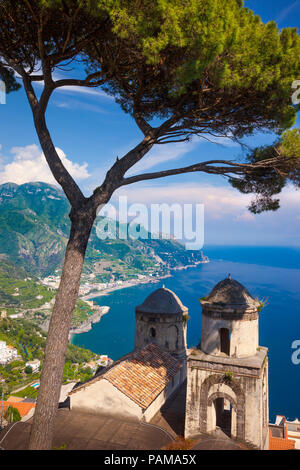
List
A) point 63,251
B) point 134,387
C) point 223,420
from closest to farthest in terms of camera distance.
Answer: point 134,387 → point 223,420 → point 63,251

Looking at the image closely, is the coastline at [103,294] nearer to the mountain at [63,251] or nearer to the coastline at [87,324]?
the coastline at [87,324]

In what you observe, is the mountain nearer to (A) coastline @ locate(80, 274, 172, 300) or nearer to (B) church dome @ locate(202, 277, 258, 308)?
(A) coastline @ locate(80, 274, 172, 300)

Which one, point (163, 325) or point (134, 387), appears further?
point (163, 325)

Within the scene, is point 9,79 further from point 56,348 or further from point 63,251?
point 63,251

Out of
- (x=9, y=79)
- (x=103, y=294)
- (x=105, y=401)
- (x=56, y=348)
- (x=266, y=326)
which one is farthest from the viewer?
(x=103, y=294)

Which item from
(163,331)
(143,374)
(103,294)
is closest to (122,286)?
(103,294)
